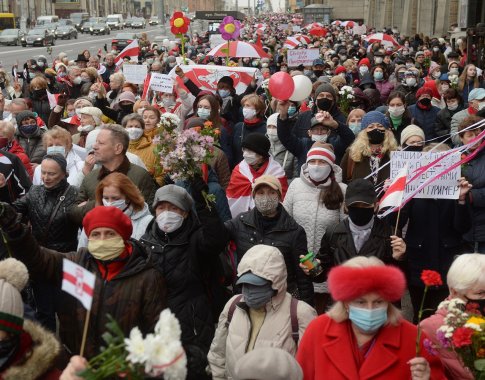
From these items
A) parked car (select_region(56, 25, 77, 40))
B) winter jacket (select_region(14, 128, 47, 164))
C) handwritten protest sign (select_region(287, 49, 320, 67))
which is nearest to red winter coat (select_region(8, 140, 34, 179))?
winter jacket (select_region(14, 128, 47, 164))

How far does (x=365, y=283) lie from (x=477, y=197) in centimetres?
302

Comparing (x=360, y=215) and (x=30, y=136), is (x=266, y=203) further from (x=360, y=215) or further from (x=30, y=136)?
(x=30, y=136)

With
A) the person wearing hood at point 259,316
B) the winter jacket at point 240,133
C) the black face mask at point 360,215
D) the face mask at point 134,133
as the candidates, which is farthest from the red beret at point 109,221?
the winter jacket at point 240,133

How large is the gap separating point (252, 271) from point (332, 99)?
221 inches

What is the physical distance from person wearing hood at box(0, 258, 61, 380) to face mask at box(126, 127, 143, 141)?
460 centimetres

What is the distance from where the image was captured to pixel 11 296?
3.67 meters

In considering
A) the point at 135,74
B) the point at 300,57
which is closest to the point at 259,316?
the point at 135,74

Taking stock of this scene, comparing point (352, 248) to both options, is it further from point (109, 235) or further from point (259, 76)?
point (259, 76)

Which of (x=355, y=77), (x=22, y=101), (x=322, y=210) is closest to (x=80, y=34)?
(x=355, y=77)

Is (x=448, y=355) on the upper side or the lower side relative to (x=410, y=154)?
lower

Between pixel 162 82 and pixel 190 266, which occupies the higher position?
pixel 162 82

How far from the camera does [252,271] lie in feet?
14.6

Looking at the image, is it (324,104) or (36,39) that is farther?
(36,39)

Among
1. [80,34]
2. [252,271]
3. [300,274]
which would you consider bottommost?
[80,34]
